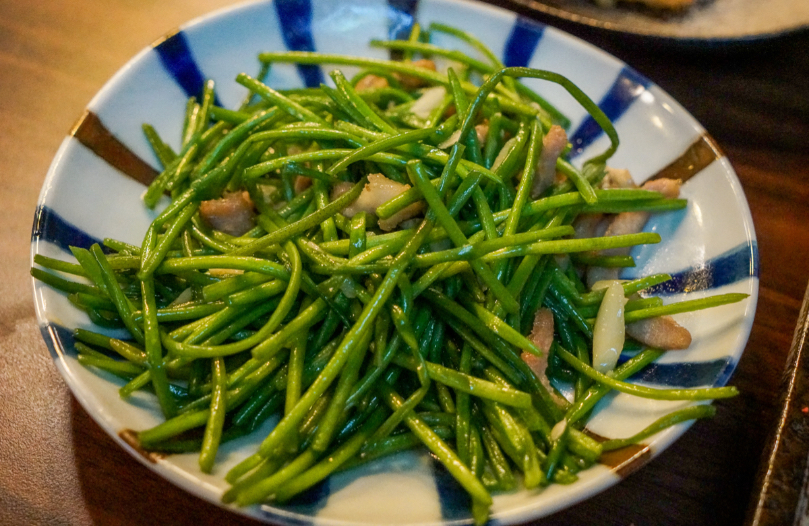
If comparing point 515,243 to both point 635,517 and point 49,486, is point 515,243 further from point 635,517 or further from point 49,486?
point 49,486

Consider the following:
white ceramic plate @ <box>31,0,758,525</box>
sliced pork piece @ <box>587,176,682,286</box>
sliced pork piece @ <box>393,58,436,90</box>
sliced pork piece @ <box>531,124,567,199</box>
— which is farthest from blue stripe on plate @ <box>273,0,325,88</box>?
sliced pork piece @ <box>587,176,682,286</box>

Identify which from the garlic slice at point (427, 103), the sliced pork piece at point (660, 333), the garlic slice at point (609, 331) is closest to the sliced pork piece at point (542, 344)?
the garlic slice at point (609, 331)

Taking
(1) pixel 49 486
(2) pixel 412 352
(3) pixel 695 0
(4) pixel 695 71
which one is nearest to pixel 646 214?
(2) pixel 412 352

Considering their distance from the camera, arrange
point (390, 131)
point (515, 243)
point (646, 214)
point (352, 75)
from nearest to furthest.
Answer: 1. point (515, 243)
2. point (390, 131)
3. point (646, 214)
4. point (352, 75)

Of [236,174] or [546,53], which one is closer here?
[236,174]

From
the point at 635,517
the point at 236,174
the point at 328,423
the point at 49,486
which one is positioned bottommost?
the point at 635,517

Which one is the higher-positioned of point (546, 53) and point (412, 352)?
point (546, 53)

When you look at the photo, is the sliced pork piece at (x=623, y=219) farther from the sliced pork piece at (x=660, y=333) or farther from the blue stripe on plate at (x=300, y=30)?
the blue stripe on plate at (x=300, y=30)
